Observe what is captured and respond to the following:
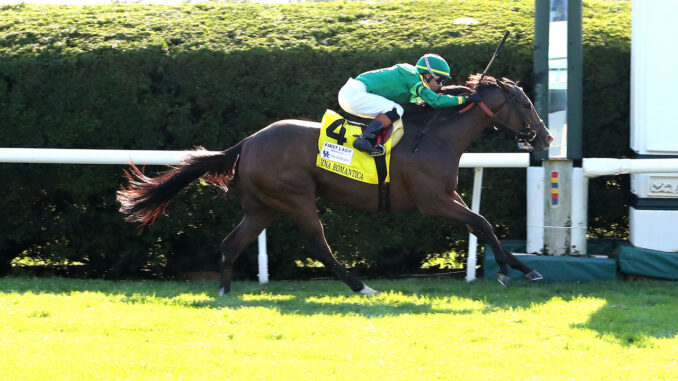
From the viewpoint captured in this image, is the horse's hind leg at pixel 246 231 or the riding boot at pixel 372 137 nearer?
the riding boot at pixel 372 137

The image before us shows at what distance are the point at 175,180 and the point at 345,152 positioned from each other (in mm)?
1370

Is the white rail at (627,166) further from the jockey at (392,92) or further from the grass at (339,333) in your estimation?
the jockey at (392,92)

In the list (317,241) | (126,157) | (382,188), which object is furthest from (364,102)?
(126,157)

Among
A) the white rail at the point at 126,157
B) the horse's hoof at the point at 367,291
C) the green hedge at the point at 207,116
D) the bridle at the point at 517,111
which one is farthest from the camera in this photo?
the green hedge at the point at 207,116

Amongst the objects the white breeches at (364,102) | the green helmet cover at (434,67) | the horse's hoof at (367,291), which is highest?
the green helmet cover at (434,67)

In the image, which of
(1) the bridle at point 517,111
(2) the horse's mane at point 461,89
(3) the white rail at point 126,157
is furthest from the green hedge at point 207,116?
(1) the bridle at point 517,111

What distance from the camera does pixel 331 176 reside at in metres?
7.14

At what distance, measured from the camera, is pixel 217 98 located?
8.10m

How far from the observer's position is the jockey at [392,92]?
702cm

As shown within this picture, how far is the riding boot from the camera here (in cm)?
691

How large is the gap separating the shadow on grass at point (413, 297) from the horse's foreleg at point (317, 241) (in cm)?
11

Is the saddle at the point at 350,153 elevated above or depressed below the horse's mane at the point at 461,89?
below

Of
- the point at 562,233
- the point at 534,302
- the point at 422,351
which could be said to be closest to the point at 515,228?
the point at 562,233

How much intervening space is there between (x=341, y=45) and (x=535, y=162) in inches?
78.9
